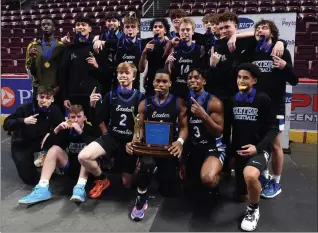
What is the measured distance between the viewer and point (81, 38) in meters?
4.52

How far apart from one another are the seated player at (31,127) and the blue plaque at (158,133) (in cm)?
142

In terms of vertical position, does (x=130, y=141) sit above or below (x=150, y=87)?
below

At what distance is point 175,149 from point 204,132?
1.52 feet

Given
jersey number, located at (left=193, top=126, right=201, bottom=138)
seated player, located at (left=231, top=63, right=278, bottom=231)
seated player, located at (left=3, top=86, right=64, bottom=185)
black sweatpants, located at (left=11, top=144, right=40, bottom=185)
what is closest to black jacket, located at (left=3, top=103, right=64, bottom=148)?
seated player, located at (left=3, top=86, right=64, bottom=185)

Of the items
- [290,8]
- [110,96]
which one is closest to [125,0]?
[290,8]

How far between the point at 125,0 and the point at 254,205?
11.6 meters

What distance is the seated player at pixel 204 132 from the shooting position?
3.45 m

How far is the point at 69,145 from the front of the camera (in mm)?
4234

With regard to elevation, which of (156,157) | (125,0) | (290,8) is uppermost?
(125,0)

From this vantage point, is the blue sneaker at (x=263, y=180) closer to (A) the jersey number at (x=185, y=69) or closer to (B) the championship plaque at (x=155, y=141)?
(B) the championship plaque at (x=155, y=141)

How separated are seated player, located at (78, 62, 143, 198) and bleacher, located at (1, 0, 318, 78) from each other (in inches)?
234

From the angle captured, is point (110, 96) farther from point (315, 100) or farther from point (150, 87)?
point (315, 100)

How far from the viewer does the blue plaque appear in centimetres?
346

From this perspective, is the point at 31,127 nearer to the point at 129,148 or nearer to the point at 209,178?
the point at 129,148
